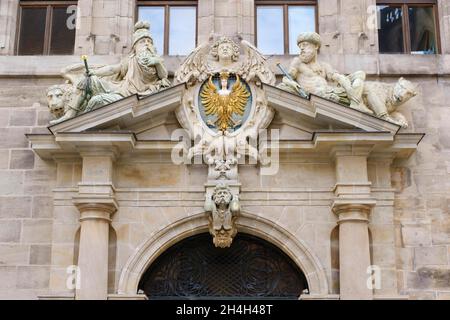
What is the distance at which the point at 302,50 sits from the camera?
50.1 feet

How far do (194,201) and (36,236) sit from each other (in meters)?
2.45

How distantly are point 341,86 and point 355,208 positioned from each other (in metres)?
1.98

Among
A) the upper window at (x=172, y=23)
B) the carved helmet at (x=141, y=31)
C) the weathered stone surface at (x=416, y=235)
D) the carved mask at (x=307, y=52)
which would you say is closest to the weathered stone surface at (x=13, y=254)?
the carved helmet at (x=141, y=31)

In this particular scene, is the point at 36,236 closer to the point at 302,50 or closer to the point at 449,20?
the point at 302,50

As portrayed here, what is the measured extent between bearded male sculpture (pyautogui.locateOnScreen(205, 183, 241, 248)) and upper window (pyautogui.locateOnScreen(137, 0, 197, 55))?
297 cm

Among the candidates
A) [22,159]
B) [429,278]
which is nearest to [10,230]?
[22,159]

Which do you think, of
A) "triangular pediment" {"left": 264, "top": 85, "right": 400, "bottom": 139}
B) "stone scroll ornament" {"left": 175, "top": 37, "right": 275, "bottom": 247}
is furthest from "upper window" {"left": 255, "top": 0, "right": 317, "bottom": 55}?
"triangular pediment" {"left": 264, "top": 85, "right": 400, "bottom": 139}

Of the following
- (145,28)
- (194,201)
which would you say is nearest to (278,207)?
(194,201)

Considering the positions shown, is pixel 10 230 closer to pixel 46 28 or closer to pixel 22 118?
pixel 22 118

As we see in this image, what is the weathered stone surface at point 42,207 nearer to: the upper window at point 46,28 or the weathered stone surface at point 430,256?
the upper window at point 46,28

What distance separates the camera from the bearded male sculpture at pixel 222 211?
14258mm

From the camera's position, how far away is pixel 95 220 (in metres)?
14.3

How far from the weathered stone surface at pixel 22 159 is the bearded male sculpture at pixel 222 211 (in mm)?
2941

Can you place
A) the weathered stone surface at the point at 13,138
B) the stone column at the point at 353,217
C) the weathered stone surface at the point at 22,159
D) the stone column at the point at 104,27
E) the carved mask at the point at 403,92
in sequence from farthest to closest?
the stone column at the point at 104,27 < the weathered stone surface at the point at 13,138 < the weathered stone surface at the point at 22,159 < the carved mask at the point at 403,92 < the stone column at the point at 353,217
